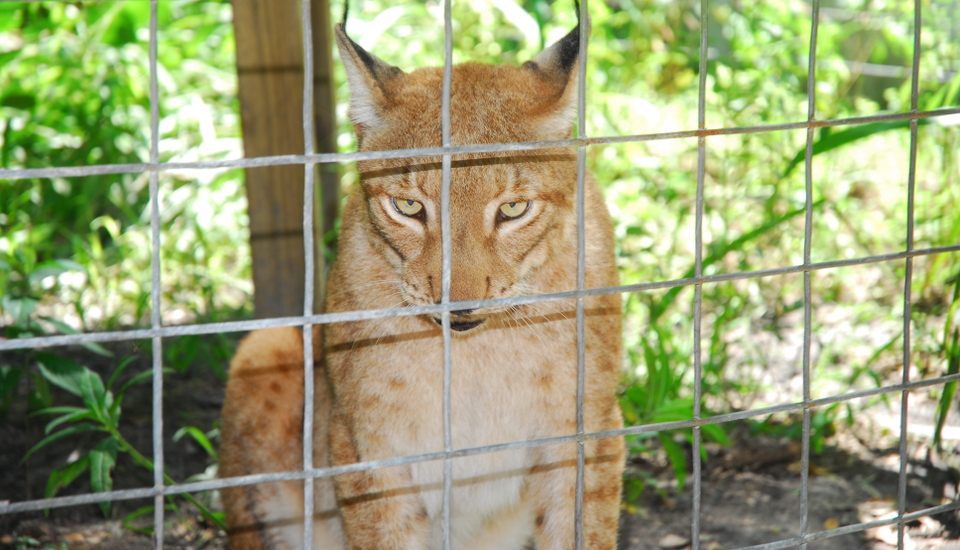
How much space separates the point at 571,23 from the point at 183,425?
351 cm

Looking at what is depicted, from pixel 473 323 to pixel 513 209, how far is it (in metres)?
0.33

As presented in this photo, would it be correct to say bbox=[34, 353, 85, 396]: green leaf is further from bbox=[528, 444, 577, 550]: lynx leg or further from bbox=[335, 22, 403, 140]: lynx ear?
bbox=[528, 444, 577, 550]: lynx leg

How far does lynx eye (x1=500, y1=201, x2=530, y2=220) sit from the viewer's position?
7.04ft

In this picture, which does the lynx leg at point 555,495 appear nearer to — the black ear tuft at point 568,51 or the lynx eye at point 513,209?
the lynx eye at point 513,209

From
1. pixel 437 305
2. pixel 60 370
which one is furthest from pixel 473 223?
pixel 60 370

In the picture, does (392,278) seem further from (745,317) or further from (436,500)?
(745,317)

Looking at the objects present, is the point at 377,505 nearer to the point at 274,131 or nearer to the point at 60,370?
the point at 60,370

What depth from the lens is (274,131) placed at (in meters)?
3.65

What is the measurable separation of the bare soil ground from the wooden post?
2.38ft

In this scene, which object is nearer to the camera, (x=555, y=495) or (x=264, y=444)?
(x=555, y=495)

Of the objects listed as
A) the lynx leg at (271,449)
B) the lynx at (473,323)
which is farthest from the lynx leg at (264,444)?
the lynx at (473,323)

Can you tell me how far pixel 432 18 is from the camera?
20.1 feet

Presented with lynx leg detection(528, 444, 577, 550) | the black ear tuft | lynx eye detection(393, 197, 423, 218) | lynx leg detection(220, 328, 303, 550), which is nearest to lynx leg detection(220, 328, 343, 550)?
lynx leg detection(220, 328, 303, 550)

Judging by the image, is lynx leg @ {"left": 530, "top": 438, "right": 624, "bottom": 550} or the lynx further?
lynx leg @ {"left": 530, "top": 438, "right": 624, "bottom": 550}
